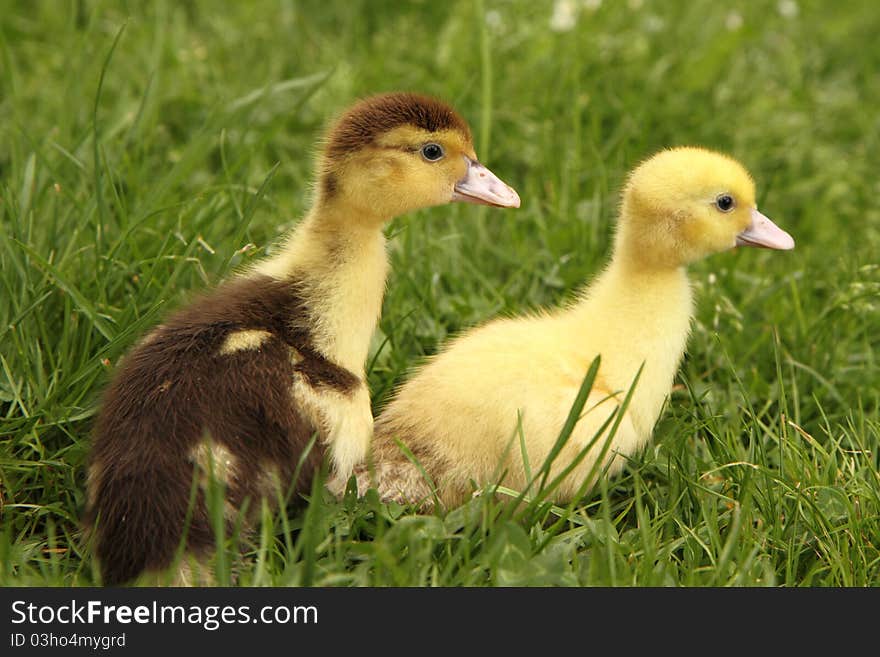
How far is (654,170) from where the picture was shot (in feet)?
10.8

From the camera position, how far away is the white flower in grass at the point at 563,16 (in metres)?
5.61

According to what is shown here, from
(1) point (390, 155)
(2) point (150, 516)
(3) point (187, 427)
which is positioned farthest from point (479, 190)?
(2) point (150, 516)

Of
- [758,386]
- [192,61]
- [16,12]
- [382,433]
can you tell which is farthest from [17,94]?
[758,386]

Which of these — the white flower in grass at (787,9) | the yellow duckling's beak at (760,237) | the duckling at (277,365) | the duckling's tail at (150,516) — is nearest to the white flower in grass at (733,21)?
the white flower in grass at (787,9)

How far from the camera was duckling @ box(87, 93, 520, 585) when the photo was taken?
8.93ft

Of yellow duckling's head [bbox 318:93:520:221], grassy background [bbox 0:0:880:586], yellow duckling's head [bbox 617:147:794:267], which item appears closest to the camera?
grassy background [bbox 0:0:880:586]

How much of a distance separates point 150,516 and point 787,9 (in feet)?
16.0

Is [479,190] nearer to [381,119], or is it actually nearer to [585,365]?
[381,119]

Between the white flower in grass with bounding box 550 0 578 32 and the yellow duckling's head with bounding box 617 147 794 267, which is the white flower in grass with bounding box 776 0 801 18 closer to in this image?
the white flower in grass with bounding box 550 0 578 32

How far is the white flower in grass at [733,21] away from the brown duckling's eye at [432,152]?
301cm

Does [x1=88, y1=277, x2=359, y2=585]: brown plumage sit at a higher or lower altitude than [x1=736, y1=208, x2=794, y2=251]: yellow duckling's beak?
lower

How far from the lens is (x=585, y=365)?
326 centimetres

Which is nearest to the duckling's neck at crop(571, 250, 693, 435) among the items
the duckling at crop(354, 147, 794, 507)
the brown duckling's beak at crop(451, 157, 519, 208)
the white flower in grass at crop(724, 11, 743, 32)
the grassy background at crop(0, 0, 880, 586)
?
the duckling at crop(354, 147, 794, 507)
